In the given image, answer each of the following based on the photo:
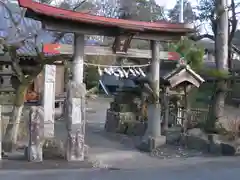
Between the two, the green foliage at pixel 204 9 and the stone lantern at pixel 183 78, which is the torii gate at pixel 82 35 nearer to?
the stone lantern at pixel 183 78

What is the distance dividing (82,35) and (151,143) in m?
4.13

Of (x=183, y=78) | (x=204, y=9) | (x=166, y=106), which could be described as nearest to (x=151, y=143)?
(x=183, y=78)

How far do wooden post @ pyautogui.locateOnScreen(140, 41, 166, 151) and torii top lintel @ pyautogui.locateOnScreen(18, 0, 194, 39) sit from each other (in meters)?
A: 0.71

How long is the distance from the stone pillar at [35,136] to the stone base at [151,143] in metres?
3.79

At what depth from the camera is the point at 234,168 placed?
9766 millimetres

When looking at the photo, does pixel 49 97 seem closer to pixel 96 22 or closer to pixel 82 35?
pixel 82 35

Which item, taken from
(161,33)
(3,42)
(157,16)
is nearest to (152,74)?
(161,33)

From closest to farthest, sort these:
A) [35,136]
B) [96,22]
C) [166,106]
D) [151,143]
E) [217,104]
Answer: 1. [35,136]
2. [96,22]
3. [151,143]
4. [217,104]
5. [166,106]

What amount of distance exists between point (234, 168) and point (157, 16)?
117 feet

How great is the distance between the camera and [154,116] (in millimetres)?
12984

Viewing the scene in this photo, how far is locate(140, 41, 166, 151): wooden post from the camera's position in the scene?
1278 centimetres

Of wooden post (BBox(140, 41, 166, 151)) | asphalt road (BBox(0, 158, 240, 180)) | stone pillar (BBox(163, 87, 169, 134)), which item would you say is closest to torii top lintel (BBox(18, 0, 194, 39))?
wooden post (BBox(140, 41, 166, 151))

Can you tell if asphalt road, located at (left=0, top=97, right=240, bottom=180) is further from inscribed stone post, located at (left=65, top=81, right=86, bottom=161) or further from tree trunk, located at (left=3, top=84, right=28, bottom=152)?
tree trunk, located at (left=3, top=84, right=28, bottom=152)

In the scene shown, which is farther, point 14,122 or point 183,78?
point 183,78
